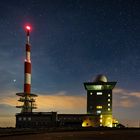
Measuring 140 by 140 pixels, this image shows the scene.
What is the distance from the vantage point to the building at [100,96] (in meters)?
158

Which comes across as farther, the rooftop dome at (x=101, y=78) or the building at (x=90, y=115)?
the rooftop dome at (x=101, y=78)

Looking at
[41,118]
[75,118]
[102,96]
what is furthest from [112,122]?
[41,118]

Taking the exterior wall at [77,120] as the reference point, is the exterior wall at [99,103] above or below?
above

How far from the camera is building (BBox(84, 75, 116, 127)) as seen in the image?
15762 centimetres

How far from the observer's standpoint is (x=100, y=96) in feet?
530

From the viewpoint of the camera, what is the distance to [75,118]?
13325 centimetres

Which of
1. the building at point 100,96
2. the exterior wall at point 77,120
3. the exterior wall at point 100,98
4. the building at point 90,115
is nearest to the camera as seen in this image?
the building at point 90,115

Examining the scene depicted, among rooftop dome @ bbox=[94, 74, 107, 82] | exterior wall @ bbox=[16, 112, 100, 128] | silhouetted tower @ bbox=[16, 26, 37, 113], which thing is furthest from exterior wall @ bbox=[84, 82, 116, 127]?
silhouetted tower @ bbox=[16, 26, 37, 113]

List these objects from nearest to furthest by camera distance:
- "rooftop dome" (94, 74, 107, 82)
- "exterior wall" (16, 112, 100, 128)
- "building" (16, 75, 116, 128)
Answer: "exterior wall" (16, 112, 100, 128) → "building" (16, 75, 116, 128) → "rooftop dome" (94, 74, 107, 82)

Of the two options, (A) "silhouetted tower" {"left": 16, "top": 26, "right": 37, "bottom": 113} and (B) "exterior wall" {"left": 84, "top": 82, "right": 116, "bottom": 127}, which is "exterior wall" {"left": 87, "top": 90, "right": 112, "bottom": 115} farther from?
(A) "silhouetted tower" {"left": 16, "top": 26, "right": 37, "bottom": 113}

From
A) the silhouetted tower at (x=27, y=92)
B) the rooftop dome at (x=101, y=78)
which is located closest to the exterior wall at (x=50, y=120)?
the silhouetted tower at (x=27, y=92)

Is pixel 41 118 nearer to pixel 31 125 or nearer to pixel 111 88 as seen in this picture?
pixel 31 125

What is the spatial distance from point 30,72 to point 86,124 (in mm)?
32597

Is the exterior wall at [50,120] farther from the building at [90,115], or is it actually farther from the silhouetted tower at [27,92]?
the silhouetted tower at [27,92]
